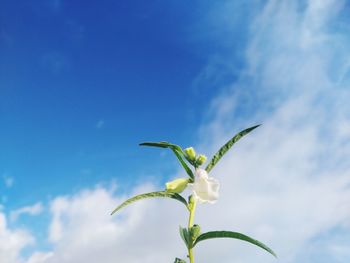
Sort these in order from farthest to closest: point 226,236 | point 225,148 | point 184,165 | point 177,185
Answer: point 184,165
point 225,148
point 177,185
point 226,236

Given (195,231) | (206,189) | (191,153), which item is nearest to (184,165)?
(191,153)

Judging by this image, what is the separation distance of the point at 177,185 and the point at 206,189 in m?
0.37

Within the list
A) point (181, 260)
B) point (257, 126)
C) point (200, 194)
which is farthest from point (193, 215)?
point (257, 126)

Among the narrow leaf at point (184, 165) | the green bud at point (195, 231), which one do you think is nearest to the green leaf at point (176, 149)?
the narrow leaf at point (184, 165)

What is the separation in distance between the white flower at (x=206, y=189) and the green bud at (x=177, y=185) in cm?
19

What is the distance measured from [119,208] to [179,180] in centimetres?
61

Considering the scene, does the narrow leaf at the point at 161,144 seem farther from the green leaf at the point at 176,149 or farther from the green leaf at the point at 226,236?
the green leaf at the point at 226,236

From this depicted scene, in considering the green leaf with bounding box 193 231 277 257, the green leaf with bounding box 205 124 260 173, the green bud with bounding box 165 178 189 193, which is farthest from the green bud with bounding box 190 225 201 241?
the green leaf with bounding box 205 124 260 173

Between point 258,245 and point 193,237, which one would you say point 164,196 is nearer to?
point 193,237

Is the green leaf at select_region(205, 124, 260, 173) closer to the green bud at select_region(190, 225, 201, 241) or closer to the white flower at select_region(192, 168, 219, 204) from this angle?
the white flower at select_region(192, 168, 219, 204)

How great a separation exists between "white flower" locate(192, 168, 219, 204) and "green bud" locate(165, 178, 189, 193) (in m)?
0.19

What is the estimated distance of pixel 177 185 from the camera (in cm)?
386

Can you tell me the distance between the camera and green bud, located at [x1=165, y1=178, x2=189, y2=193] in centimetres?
382

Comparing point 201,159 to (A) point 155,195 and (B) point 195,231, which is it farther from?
(B) point 195,231
